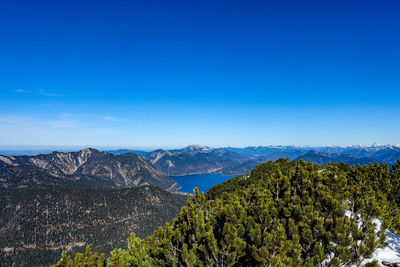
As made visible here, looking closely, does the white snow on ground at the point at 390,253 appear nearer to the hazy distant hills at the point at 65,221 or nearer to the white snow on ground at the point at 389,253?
the white snow on ground at the point at 389,253

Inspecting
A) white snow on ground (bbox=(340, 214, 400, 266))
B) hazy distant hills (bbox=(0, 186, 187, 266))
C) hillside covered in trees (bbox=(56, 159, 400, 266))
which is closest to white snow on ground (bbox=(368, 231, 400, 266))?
white snow on ground (bbox=(340, 214, 400, 266))

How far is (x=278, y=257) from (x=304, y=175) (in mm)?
6779

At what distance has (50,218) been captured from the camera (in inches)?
6688

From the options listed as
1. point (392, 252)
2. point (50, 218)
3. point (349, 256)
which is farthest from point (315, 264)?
point (50, 218)

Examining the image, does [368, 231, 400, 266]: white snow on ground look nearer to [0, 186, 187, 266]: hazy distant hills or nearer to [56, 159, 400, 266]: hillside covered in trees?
[56, 159, 400, 266]: hillside covered in trees

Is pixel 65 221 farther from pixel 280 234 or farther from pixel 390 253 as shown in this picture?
pixel 390 253

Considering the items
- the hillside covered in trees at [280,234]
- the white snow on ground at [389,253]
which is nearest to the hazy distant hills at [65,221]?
the hillside covered in trees at [280,234]

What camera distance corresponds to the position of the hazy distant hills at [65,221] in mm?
145500

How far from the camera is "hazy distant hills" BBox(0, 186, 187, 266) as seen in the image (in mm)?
145500

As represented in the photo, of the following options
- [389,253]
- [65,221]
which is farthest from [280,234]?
[65,221]

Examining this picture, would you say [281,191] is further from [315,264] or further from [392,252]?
[392,252]

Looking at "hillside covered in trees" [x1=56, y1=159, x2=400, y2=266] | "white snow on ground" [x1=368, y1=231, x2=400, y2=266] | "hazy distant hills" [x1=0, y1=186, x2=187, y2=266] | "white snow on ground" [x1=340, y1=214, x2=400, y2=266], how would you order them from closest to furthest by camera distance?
"hillside covered in trees" [x1=56, y1=159, x2=400, y2=266] → "white snow on ground" [x1=340, y1=214, x2=400, y2=266] → "white snow on ground" [x1=368, y1=231, x2=400, y2=266] → "hazy distant hills" [x1=0, y1=186, x2=187, y2=266]

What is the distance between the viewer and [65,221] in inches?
6688

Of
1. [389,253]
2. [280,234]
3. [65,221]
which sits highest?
[280,234]
